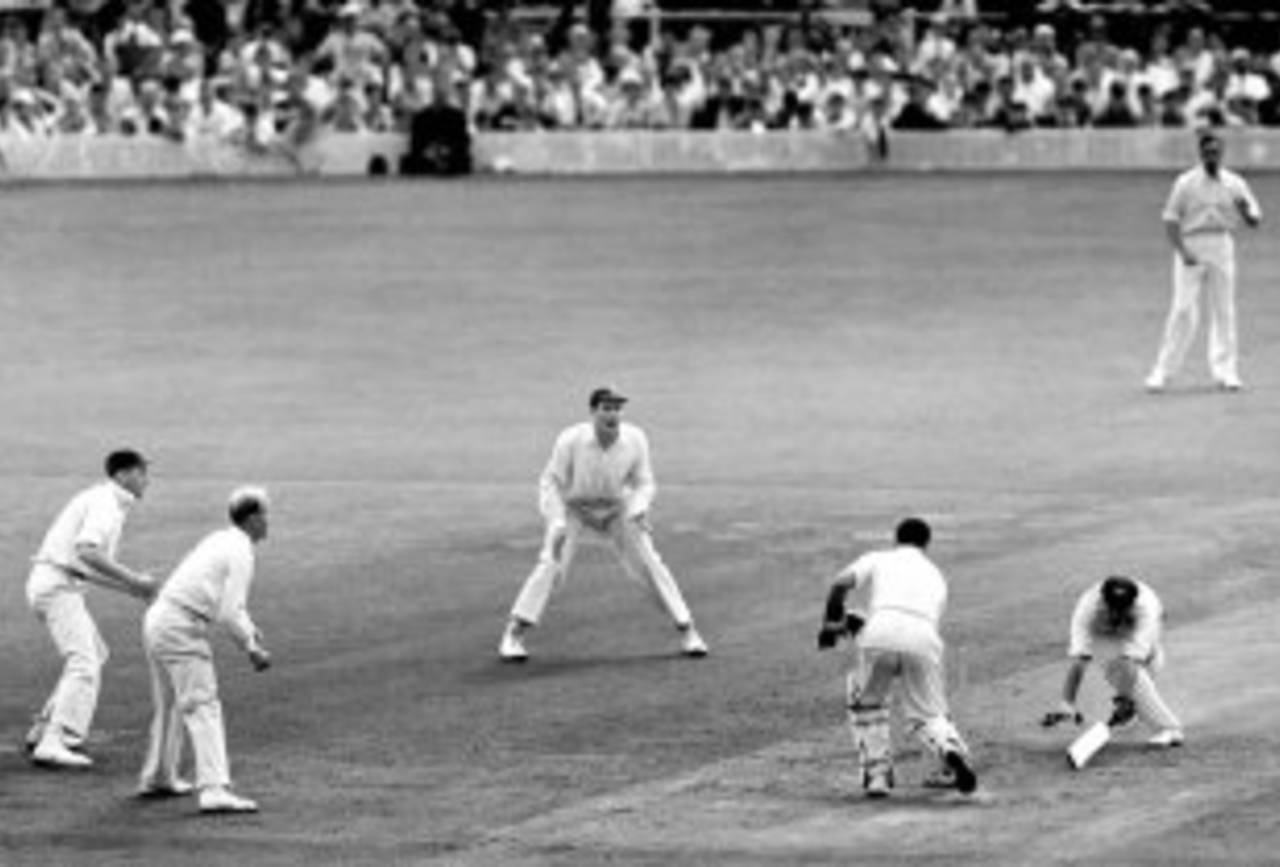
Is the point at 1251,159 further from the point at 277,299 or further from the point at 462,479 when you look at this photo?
the point at 462,479

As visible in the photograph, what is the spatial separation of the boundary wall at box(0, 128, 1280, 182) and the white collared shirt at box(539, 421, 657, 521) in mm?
28942

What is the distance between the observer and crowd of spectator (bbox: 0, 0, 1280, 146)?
5725cm

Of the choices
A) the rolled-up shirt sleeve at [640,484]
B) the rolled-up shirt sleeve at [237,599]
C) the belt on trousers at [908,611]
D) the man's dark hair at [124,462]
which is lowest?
the rolled-up shirt sleeve at [640,484]

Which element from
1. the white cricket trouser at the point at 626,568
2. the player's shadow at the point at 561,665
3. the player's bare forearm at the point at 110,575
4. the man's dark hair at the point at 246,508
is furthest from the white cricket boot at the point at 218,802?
the white cricket trouser at the point at 626,568

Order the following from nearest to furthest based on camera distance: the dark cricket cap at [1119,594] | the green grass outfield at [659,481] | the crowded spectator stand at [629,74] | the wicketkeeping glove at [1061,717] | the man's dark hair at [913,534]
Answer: the man's dark hair at [913,534] < the green grass outfield at [659,481] < the dark cricket cap at [1119,594] < the wicketkeeping glove at [1061,717] < the crowded spectator stand at [629,74]

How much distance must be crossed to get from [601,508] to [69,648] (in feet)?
16.2

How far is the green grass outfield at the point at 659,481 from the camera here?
2442 cm

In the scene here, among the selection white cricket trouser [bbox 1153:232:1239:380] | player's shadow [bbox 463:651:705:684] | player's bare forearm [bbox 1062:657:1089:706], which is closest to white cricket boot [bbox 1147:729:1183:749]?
player's bare forearm [bbox 1062:657:1089:706]

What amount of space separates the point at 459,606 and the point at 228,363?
14371 mm

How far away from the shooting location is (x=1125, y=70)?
57250mm

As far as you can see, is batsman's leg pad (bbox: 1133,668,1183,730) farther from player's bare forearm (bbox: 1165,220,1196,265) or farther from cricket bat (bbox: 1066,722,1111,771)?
player's bare forearm (bbox: 1165,220,1196,265)

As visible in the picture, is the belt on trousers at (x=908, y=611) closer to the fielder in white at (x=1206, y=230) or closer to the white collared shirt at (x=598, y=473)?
the white collared shirt at (x=598, y=473)

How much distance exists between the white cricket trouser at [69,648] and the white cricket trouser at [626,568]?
168 inches

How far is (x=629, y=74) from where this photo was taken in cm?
5841
